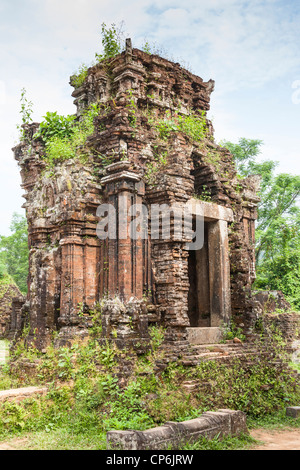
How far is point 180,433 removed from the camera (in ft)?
19.4

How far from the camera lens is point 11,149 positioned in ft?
39.3

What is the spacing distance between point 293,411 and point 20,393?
16.0ft

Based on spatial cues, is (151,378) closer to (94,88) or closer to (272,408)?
(272,408)

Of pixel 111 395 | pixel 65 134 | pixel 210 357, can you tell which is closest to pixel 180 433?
pixel 111 395

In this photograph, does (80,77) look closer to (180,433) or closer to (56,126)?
(56,126)

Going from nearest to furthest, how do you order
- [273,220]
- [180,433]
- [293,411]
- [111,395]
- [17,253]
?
[180,433], [111,395], [293,411], [273,220], [17,253]

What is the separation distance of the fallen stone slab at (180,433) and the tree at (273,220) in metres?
12.0

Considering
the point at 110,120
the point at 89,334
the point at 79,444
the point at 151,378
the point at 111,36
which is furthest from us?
the point at 111,36

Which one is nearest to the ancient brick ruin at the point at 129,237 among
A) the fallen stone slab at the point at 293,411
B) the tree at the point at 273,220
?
the fallen stone slab at the point at 293,411

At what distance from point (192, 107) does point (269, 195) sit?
1325 centimetres

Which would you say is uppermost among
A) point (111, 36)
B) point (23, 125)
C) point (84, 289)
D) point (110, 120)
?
point (111, 36)

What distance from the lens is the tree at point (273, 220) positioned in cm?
1841

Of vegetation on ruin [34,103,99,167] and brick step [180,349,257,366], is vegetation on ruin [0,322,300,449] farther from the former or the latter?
vegetation on ruin [34,103,99,167]

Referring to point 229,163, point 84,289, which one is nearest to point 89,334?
point 84,289
